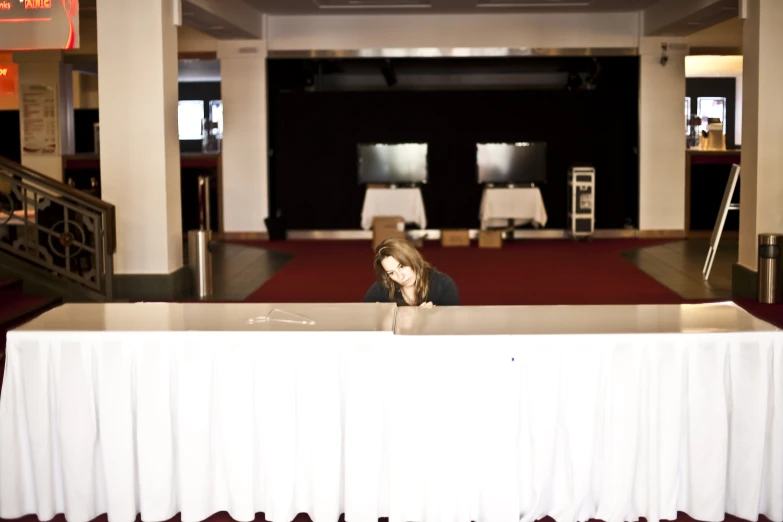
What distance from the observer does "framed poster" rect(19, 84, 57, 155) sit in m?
14.5

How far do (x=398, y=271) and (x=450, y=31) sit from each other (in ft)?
31.9

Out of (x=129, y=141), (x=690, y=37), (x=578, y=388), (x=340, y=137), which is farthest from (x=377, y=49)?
(x=578, y=388)

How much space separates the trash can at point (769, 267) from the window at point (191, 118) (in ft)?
46.9

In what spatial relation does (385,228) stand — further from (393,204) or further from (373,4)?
(373,4)

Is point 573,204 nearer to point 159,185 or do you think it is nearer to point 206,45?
point 206,45

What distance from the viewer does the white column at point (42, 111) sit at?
47.5 ft

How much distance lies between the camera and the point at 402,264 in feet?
15.1

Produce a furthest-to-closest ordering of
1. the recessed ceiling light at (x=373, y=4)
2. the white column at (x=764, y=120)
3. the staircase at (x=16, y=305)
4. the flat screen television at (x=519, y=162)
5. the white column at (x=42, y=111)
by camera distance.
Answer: the white column at (x=42, y=111) < the flat screen television at (x=519, y=162) < the recessed ceiling light at (x=373, y=4) < the white column at (x=764, y=120) < the staircase at (x=16, y=305)

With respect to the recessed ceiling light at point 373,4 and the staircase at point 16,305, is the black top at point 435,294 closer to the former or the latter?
the staircase at point 16,305

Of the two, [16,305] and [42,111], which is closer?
[16,305]

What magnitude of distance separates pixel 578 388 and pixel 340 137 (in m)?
11.1

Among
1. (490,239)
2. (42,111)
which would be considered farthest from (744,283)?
(42,111)

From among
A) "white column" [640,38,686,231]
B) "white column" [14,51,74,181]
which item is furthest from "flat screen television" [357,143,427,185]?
"white column" [14,51,74,181]

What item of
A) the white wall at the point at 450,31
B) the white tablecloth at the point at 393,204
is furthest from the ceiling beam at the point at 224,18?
the white tablecloth at the point at 393,204
